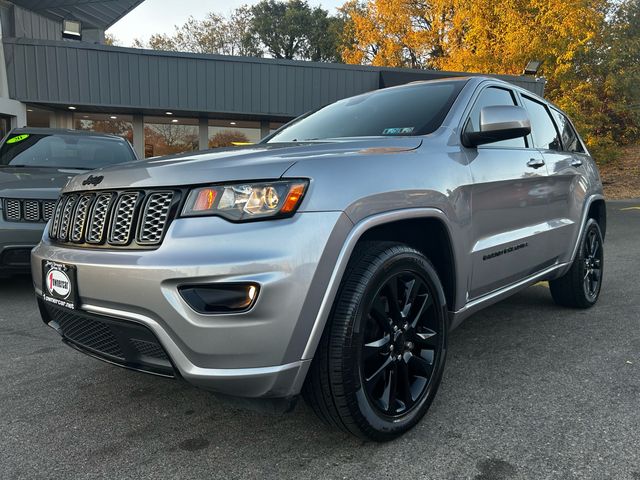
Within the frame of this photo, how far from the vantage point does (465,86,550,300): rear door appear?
2725 millimetres

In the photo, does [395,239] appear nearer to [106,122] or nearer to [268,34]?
[106,122]

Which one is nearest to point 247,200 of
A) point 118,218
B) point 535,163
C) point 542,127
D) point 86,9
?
point 118,218

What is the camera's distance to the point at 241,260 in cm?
175

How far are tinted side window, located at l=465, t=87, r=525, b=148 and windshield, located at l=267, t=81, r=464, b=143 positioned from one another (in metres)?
0.15

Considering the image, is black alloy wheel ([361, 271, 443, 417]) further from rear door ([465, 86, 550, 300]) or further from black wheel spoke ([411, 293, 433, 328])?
rear door ([465, 86, 550, 300])

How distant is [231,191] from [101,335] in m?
0.83

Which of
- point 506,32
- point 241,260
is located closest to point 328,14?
point 506,32

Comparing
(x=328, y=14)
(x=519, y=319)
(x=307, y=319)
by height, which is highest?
(x=328, y=14)

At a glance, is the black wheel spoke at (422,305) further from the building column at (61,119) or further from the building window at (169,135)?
the building column at (61,119)

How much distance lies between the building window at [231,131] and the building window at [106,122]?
8.21ft

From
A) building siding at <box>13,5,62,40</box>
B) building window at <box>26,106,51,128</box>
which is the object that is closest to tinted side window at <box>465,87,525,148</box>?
building window at <box>26,106,51,128</box>

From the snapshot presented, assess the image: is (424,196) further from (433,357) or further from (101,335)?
(101,335)

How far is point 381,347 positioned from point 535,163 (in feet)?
6.25

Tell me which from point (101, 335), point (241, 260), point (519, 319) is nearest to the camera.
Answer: point (241, 260)
